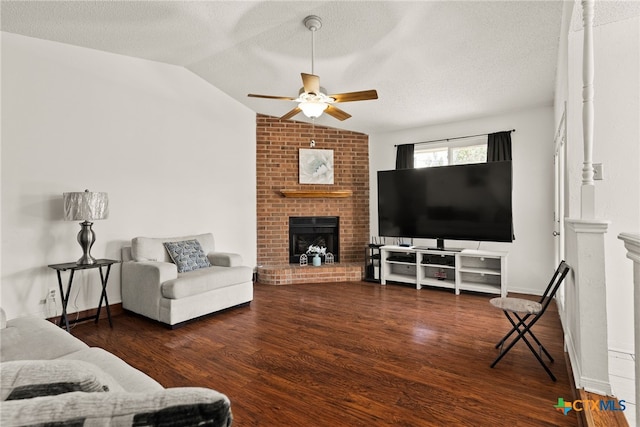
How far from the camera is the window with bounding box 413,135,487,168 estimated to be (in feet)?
15.6

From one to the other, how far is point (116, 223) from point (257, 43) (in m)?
2.51

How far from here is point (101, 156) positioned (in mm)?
3504

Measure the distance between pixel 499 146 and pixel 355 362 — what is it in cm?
367

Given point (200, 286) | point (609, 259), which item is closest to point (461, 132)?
point (609, 259)

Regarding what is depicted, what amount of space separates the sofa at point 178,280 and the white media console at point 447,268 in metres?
2.26

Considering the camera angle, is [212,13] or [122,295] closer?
[212,13]

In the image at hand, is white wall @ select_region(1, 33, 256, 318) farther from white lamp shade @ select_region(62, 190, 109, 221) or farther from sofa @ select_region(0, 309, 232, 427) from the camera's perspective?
sofa @ select_region(0, 309, 232, 427)

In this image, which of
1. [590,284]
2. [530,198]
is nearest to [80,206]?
[590,284]

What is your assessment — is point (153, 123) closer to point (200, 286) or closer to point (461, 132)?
point (200, 286)

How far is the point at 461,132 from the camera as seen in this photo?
4859mm

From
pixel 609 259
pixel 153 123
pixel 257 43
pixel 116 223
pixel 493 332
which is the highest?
pixel 257 43

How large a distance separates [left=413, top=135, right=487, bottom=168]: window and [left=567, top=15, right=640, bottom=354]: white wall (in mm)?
2031

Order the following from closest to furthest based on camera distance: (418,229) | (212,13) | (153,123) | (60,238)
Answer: (212,13)
(60,238)
(153,123)
(418,229)

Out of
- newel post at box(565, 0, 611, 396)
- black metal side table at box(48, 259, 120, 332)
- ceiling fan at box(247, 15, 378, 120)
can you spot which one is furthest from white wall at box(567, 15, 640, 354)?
black metal side table at box(48, 259, 120, 332)
